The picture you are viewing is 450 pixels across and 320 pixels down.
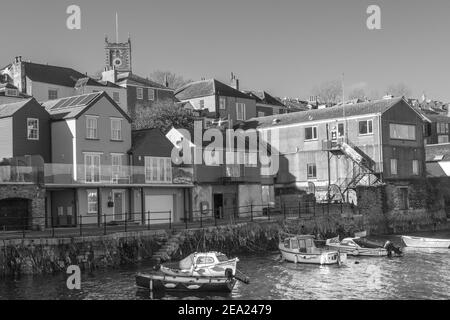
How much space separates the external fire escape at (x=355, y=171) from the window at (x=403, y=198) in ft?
13.0

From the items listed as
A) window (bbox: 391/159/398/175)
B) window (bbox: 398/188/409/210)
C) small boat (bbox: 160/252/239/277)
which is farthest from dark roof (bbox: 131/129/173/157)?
window (bbox: 398/188/409/210)

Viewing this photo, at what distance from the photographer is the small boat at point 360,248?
169 feet

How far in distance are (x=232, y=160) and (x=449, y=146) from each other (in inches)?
1595

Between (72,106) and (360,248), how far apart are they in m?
26.8

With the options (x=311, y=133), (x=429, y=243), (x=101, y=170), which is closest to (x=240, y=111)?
(x=311, y=133)

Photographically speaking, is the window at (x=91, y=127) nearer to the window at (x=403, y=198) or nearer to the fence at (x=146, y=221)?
the fence at (x=146, y=221)

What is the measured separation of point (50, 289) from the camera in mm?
35906

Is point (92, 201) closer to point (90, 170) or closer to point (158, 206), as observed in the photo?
point (90, 170)

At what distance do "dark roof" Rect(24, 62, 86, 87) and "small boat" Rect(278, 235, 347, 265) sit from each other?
46.1 m

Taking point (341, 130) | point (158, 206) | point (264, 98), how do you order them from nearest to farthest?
1. point (158, 206)
2. point (341, 130)
3. point (264, 98)

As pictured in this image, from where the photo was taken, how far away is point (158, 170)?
5931 centimetres

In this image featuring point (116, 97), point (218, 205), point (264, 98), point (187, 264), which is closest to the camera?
point (187, 264)

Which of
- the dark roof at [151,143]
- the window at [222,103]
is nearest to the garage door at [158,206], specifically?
the dark roof at [151,143]
